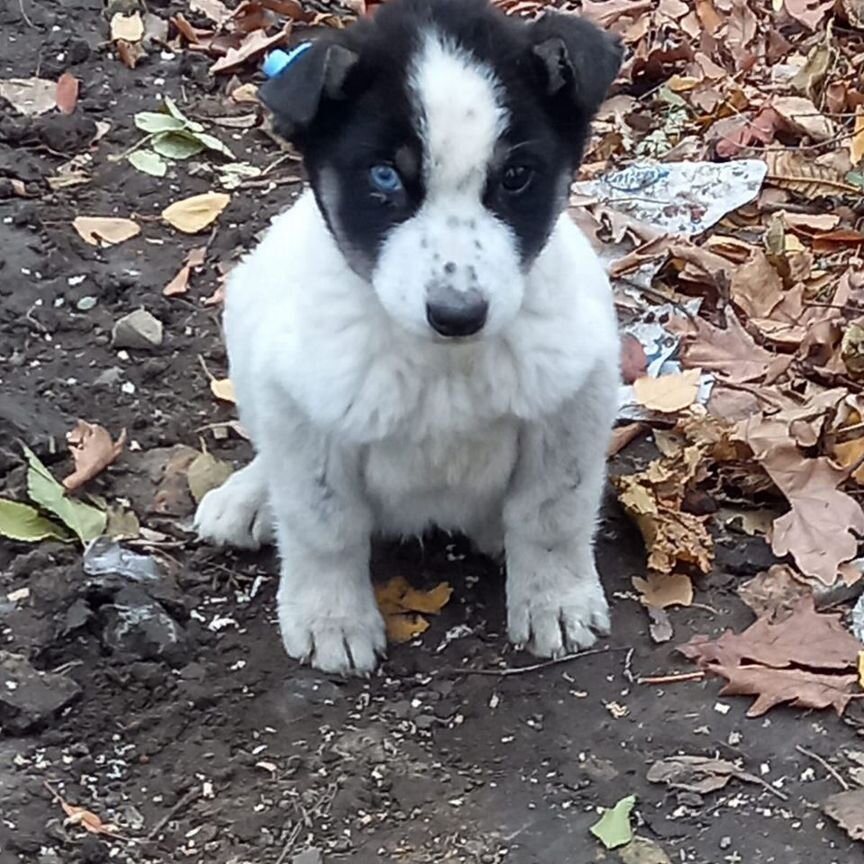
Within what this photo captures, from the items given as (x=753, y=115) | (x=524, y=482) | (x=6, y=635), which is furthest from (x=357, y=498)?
(x=753, y=115)

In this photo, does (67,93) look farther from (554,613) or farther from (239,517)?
(554,613)

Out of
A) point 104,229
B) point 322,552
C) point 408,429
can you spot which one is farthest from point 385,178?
point 104,229

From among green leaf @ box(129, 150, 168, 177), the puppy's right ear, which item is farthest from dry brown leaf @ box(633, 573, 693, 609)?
green leaf @ box(129, 150, 168, 177)

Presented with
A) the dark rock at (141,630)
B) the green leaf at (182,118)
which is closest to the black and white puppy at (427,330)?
the dark rock at (141,630)

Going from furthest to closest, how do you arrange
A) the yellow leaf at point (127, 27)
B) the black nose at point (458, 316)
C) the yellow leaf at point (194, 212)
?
the yellow leaf at point (127, 27) < the yellow leaf at point (194, 212) < the black nose at point (458, 316)

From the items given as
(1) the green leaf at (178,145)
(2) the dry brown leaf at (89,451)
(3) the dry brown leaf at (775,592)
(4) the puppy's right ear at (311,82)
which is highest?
(4) the puppy's right ear at (311,82)

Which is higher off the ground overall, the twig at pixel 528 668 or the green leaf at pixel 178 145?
the twig at pixel 528 668

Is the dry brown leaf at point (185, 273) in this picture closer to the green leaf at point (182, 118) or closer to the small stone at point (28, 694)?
the green leaf at point (182, 118)
